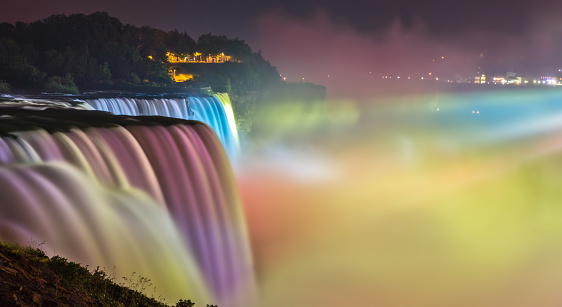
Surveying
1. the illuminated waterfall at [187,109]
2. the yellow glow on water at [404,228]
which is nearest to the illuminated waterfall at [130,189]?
the yellow glow on water at [404,228]

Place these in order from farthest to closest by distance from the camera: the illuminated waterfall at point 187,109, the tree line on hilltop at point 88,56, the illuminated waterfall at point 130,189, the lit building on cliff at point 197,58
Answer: the lit building on cliff at point 197,58 < the tree line on hilltop at point 88,56 < the illuminated waterfall at point 187,109 < the illuminated waterfall at point 130,189

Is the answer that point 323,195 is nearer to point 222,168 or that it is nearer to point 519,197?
point 519,197

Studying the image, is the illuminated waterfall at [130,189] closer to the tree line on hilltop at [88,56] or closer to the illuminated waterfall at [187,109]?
the illuminated waterfall at [187,109]

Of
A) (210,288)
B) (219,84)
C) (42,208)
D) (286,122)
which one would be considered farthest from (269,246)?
(286,122)

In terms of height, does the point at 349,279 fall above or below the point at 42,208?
below

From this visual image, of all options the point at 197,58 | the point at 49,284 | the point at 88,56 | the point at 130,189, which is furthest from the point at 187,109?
the point at 197,58

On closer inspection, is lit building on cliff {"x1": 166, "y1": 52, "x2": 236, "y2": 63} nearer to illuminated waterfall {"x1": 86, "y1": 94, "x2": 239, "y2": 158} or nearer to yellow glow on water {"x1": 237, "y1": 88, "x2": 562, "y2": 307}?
yellow glow on water {"x1": 237, "y1": 88, "x2": 562, "y2": 307}

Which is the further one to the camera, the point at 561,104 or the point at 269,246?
the point at 561,104
